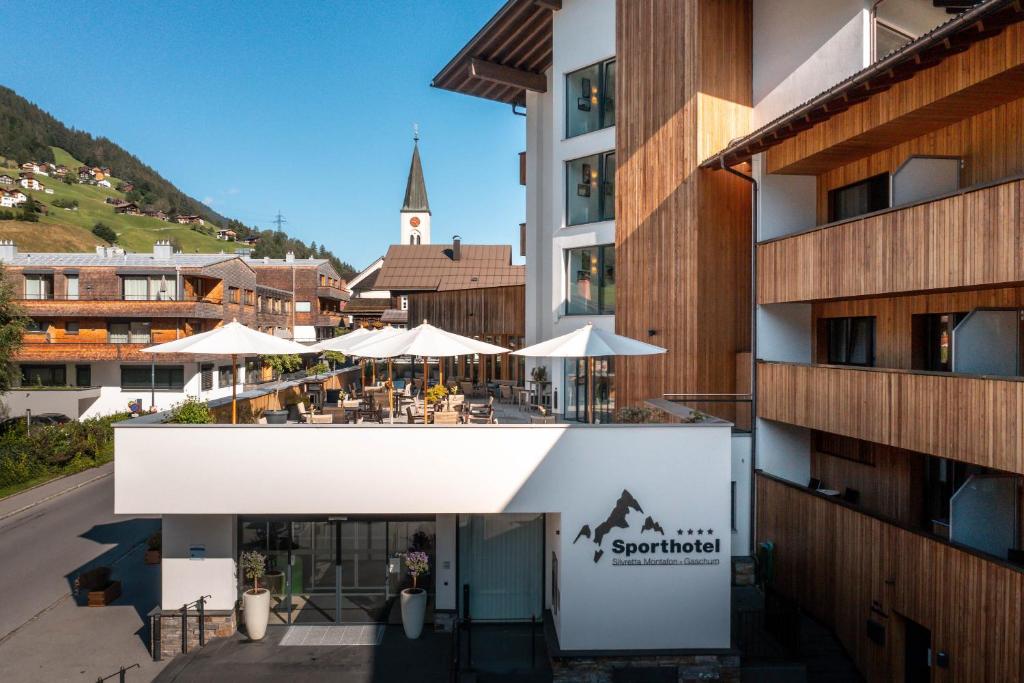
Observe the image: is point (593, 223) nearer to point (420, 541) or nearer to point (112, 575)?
point (420, 541)

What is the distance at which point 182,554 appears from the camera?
12.2m

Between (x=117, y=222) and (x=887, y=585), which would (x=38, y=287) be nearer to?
(x=887, y=585)

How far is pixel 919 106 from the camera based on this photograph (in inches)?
401

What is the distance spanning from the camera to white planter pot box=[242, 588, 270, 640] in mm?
12289

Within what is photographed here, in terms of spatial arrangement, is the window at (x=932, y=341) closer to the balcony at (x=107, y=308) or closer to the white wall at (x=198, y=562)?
the white wall at (x=198, y=562)

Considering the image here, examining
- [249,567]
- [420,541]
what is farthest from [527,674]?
[249,567]

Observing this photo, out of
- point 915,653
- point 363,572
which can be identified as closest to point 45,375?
point 363,572

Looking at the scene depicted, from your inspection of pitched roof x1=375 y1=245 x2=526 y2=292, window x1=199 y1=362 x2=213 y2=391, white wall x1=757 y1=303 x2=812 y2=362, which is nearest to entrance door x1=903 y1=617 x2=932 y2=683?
white wall x1=757 y1=303 x2=812 y2=362

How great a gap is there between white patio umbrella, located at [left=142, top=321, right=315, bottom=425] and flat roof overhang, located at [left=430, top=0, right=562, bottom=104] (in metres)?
12.3

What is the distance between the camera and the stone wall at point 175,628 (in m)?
11.9

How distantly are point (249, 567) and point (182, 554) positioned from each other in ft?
3.86

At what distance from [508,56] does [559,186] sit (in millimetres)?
5999

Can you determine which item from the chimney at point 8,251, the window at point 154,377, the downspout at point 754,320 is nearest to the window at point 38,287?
the chimney at point 8,251

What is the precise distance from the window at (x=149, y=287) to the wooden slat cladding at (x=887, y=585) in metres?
34.4
